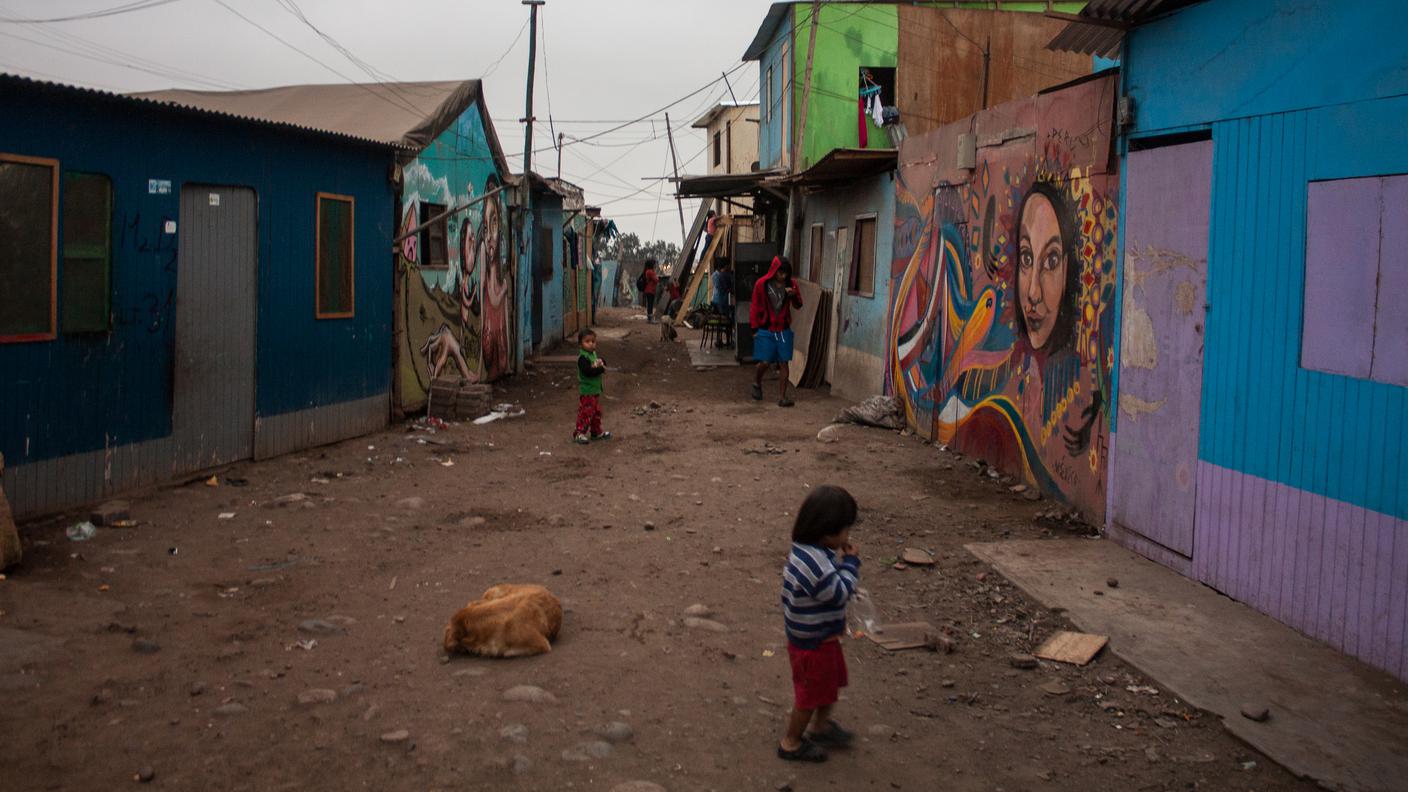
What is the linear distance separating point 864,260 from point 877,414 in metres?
3.18

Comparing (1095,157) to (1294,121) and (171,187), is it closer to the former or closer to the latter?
(1294,121)

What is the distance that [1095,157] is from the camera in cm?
761

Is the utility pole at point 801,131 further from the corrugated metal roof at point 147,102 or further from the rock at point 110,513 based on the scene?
the rock at point 110,513

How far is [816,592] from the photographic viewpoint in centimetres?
398

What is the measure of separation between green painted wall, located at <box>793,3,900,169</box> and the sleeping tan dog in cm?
1442

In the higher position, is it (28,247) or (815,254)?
(815,254)

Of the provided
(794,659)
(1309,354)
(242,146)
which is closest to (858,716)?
(794,659)

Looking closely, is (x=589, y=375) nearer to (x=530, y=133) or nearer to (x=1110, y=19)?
(x=1110, y=19)

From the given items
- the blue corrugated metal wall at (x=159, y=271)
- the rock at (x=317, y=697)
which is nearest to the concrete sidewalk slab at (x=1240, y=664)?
the rock at (x=317, y=697)

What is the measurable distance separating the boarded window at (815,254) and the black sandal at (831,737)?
42.5 feet

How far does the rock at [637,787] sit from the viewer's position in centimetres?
376

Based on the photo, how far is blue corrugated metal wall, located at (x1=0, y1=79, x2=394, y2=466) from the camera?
7.04 meters

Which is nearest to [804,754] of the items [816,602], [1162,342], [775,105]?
[816,602]

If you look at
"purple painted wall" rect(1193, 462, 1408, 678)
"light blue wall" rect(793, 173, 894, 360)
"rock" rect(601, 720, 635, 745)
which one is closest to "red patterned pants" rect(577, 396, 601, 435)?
"light blue wall" rect(793, 173, 894, 360)
